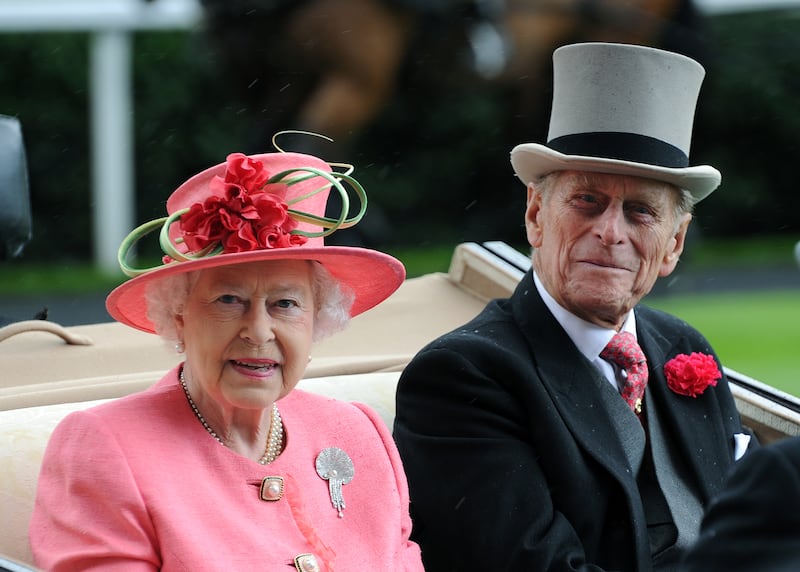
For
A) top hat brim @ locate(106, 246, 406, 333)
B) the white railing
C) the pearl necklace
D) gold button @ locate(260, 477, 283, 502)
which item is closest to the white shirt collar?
top hat brim @ locate(106, 246, 406, 333)

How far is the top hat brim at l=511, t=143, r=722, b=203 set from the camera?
114 inches

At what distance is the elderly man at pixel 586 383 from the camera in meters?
2.74

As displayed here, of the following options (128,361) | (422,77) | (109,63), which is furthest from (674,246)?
(422,77)

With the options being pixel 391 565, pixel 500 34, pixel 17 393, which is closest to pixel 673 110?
pixel 391 565

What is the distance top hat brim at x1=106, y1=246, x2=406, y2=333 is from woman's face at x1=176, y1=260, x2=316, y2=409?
0.12 ft

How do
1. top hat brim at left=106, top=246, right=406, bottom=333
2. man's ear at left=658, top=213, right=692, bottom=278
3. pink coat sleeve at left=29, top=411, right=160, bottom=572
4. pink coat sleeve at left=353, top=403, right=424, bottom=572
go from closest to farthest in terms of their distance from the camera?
pink coat sleeve at left=29, top=411, right=160, bottom=572 → top hat brim at left=106, top=246, right=406, bottom=333 → pink coat sleeve at left=353, top=403, right=424, bottom=572 → man's ear at left=658, top=213, right=692, bottom=278

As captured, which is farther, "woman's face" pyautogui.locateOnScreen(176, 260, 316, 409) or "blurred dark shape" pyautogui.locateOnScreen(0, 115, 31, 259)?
"blurred dark shape" pyautogui.locateOnScreen(0, 115, 31, 259)

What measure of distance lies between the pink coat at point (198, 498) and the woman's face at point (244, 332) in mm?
106

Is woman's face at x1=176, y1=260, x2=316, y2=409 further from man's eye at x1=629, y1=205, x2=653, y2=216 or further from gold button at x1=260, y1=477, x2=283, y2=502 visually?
man's eye at x1=629, y1=205, x2=653, y2=216

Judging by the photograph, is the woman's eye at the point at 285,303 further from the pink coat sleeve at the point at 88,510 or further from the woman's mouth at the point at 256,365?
the pink coat sleeve at the point at 88,510

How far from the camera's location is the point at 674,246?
3045 millimetres

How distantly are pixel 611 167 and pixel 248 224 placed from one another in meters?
0.89

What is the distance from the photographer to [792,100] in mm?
17203

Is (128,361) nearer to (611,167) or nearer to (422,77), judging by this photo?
(611,167)
